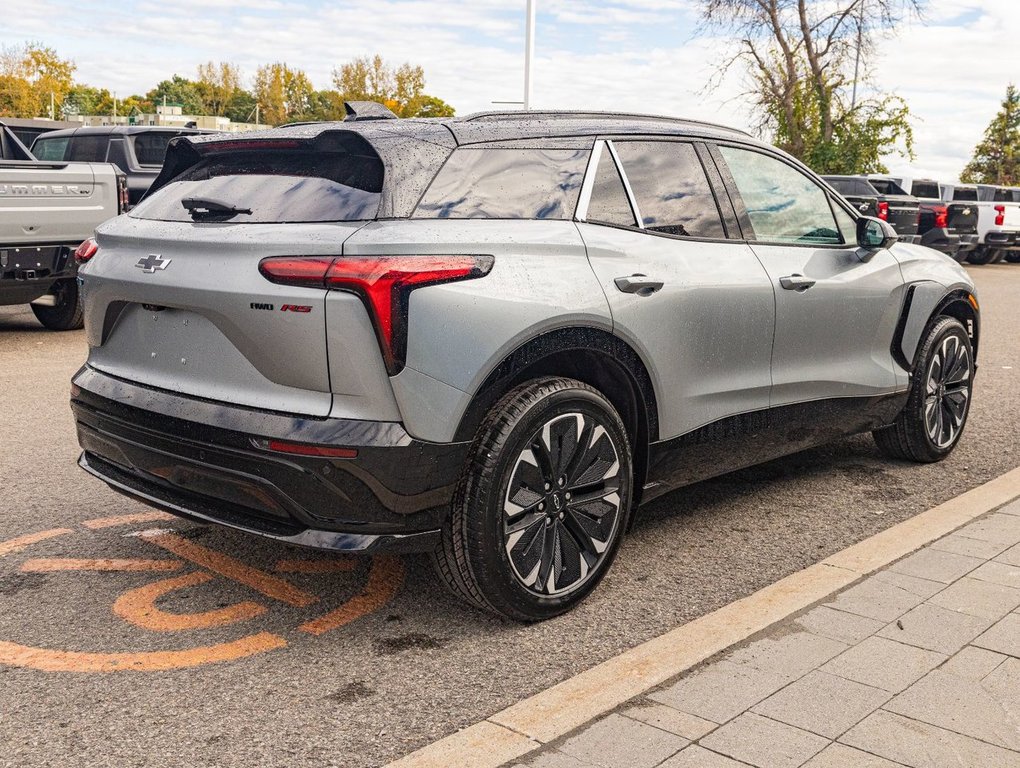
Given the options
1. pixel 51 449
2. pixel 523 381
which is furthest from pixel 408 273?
A: pixel 51 449

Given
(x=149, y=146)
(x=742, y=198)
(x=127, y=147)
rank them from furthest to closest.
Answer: (x=149, y=146) < (x=127, y=147) < (x=742, y=198)

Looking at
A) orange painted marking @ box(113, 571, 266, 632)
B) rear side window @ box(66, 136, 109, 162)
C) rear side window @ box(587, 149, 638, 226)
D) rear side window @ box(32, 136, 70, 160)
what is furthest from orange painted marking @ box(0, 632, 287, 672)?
rear side window @ box(32, 136, 70, 160)

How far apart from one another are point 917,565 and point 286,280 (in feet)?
8.27

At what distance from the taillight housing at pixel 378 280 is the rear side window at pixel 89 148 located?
11071 mm

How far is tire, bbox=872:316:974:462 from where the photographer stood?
5.82 meters

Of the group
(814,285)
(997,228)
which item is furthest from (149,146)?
(997,228)

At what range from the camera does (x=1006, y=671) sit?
11.0 feet

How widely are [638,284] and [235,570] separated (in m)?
1.78

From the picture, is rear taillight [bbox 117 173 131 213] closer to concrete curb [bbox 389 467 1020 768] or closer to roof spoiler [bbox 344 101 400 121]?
roof spoiler [bbox 344 101 400 121]

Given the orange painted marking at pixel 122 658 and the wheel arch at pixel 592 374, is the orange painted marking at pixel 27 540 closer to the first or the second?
the orange painted marking at pixel 122 658

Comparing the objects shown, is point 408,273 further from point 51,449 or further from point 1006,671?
point 51,449

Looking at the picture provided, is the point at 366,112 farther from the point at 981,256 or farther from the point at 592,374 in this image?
the point at 981,256

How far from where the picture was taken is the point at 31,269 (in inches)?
368

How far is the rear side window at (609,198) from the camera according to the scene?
4078 mm
